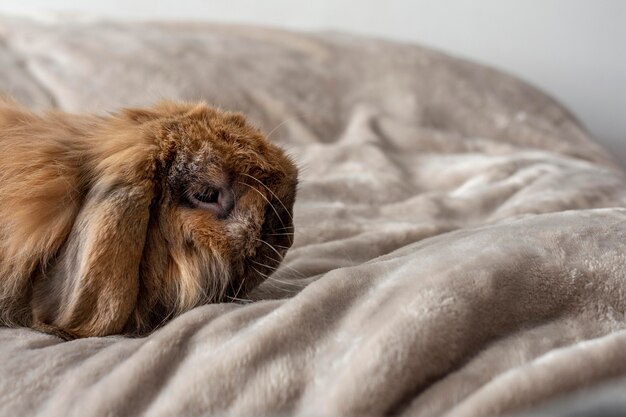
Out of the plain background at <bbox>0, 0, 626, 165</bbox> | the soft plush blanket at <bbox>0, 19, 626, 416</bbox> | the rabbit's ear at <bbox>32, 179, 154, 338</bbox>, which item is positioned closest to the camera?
the soft plush blanket at <bbox>0, 19, 626, 416</bbox>

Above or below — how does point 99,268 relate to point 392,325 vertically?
below

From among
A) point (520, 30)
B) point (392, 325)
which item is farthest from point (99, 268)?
point (520, 30)

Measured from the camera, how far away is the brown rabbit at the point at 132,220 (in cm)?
112

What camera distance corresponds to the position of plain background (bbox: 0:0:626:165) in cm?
394

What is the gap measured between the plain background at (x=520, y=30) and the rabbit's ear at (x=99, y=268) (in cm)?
291

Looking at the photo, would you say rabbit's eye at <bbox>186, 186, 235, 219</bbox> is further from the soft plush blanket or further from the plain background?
the plain background

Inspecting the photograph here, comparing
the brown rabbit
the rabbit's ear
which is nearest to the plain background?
the brown rabbit

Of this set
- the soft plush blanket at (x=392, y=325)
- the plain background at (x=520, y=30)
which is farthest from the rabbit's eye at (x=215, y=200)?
the plain background at (x=520, y=30)

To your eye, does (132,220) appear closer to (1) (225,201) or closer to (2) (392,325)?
(1) (225,201)

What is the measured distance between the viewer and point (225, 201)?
3.99ft

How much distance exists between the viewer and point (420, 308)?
0.90 meters

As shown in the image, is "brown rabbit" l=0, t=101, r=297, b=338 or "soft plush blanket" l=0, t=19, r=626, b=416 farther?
"brown rabbit" l=0, t=101, r=297, b=338

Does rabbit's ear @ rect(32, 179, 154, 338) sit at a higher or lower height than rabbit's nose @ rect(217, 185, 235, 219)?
lower

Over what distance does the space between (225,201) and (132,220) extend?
17 centimetres
